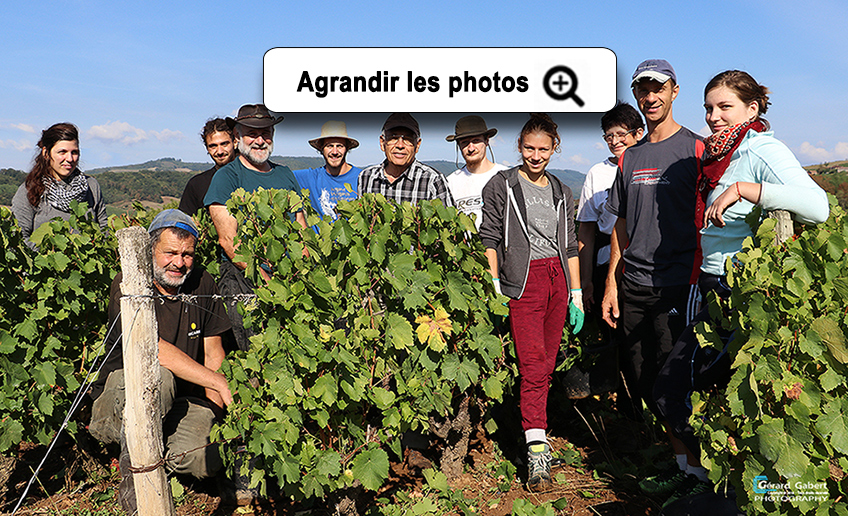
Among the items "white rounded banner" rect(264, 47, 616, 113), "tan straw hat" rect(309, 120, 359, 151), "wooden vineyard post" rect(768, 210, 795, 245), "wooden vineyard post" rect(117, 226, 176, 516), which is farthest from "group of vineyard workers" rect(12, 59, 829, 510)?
"white rounded banner" rect(264, 47, 616, 113)

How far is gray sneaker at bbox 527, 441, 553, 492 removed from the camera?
3900 mm

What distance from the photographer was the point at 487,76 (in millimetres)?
6250

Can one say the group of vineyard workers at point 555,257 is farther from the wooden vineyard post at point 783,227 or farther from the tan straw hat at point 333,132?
the tan straw hat at point 333,132

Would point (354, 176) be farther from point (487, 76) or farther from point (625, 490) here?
point (625, 490)

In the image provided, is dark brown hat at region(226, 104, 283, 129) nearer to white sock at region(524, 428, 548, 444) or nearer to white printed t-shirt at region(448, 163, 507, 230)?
white printed t-shirt at region(448, 163, 507, 230)

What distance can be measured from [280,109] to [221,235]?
2.32 metres

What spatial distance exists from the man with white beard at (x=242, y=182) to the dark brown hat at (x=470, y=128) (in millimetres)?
1380

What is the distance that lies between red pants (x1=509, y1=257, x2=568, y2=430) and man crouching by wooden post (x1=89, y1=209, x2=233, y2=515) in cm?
A: 187

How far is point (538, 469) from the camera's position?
12.8 ft

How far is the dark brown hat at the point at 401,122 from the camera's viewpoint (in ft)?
14.6

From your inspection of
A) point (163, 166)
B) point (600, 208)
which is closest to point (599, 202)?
point (600, 208)

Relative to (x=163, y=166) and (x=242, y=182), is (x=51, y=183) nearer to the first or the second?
(x=242, y=182)

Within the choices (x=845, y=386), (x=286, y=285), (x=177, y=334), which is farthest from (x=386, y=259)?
(x=845, y=386)

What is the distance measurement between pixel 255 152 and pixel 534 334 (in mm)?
2564
